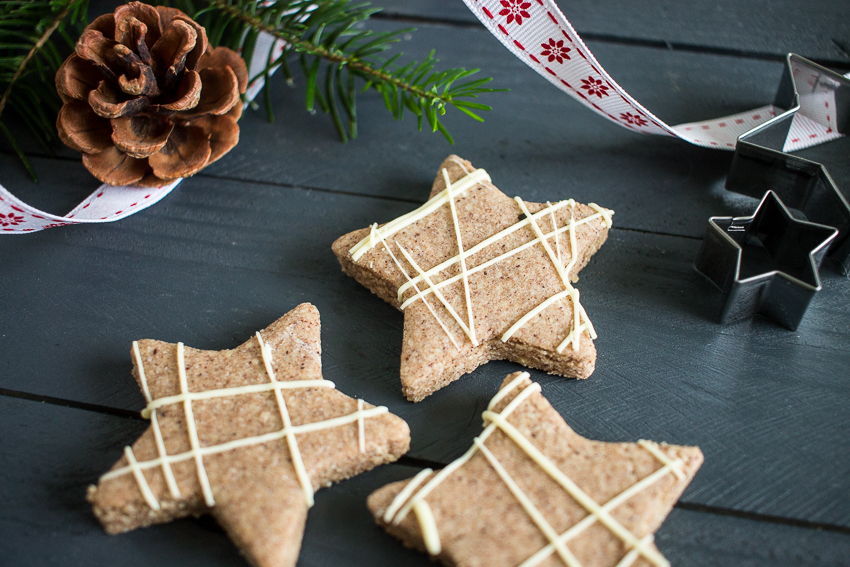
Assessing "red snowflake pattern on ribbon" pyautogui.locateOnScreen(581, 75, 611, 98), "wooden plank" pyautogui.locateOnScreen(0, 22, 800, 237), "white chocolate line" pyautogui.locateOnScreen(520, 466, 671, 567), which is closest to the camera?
"white chocolate line" pyautogui.locateOnScreen(520, 466, 671, 567)

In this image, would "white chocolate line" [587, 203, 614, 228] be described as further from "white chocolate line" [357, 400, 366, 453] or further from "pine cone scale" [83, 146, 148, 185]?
"pine cone scale" [83, 146, 148, 185]

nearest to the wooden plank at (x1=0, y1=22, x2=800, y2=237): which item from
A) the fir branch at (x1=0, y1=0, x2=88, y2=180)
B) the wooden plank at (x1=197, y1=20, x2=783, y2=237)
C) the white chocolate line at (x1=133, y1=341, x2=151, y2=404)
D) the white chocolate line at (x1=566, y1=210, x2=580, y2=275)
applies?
the wooden plank at (x1=197, y1=20, x2=783, y2=237)

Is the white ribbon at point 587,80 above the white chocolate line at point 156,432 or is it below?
above

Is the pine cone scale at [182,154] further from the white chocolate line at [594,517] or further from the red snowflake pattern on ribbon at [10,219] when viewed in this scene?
the white chocolate line at [594,517]

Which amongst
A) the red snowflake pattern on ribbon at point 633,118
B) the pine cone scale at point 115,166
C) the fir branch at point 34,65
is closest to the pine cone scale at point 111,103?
the pine cone scale at point 115,166

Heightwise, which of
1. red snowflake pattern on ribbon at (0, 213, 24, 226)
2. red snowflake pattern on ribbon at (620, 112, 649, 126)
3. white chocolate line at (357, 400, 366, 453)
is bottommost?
white chocolate line at (357, 400, 366, 453)

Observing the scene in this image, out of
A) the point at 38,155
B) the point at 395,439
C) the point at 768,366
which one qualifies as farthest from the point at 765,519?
the point at 38,155

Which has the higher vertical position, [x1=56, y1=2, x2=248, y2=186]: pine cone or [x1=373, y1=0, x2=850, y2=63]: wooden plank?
[x1=373, y1=0, x2=850, y2=63]: wooden plank

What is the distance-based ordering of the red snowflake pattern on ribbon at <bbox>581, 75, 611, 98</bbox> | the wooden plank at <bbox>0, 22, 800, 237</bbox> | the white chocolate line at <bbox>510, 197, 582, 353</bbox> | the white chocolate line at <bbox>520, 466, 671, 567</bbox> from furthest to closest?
the wooden plank at <bbox>0, 22, 800, 237</bbox>
the red snowflake pattern on ribbon at <bbox>581, 75, 611, 98</bbox>
the white chocolate line at <bbox>510, 197, 582, 353</bbox>
the white chocolate line at <bbox>520, 466, 671, 567</bbox>
